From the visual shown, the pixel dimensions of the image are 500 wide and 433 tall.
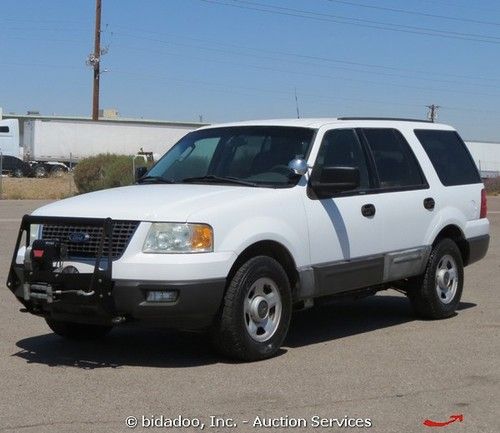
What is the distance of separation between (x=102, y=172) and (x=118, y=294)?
29324mm

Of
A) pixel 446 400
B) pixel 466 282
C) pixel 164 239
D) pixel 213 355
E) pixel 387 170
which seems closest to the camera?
pixel 446 400

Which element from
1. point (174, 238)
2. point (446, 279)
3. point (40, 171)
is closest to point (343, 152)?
point (446, 279)

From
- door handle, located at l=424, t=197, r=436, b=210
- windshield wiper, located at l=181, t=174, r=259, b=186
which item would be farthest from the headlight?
door handle, located at l=424, t=197, r=436, b=210

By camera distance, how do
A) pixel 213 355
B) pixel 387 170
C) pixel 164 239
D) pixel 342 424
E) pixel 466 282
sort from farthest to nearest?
1. pixel 466 282
2. pixel 387 170
3. pixel 213 355
4. pixel 164 239
5. pixel 342 424

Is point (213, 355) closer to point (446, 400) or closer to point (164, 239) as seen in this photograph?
point (164, 239)

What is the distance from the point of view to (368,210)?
327 inches

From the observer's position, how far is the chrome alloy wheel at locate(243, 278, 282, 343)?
7238mm

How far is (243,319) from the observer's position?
7.11 m

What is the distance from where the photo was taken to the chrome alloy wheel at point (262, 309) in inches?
285

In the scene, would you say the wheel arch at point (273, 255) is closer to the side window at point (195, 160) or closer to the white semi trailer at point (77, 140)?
the side window at point (195, 160)

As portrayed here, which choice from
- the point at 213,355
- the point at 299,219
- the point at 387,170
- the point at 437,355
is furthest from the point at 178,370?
the point at 387,170

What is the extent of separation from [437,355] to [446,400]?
1430 millimetres

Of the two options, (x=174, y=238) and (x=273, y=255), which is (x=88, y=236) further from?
(x=273, y=255)

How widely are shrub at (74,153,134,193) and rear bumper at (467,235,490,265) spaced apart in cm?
2449
